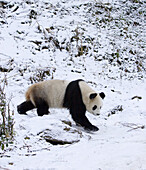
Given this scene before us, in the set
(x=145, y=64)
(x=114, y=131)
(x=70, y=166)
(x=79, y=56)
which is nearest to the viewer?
(x=70, y=166)

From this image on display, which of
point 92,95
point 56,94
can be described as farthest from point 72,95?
point 92,95

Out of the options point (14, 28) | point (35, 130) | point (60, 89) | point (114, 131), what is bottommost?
point (114, 131)

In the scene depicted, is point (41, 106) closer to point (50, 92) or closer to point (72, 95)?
point (50, 92)

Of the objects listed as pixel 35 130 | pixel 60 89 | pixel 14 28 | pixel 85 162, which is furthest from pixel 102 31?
pixel 85 162

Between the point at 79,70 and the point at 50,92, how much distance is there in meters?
4.03

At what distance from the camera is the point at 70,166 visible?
9.47ft

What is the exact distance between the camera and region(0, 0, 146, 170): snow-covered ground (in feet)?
10.8

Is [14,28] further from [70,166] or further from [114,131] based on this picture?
[70,166]

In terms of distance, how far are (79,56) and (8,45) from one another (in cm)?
309

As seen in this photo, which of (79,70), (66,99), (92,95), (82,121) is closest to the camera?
(92,95)

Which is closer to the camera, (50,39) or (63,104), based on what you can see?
(63,104)

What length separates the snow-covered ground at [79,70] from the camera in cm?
330

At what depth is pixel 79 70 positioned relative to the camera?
995cm

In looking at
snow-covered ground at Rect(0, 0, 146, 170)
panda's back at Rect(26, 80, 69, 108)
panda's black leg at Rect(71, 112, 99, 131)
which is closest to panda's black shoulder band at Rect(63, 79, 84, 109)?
panda's back at Rect(26, 80, 69, 108)
